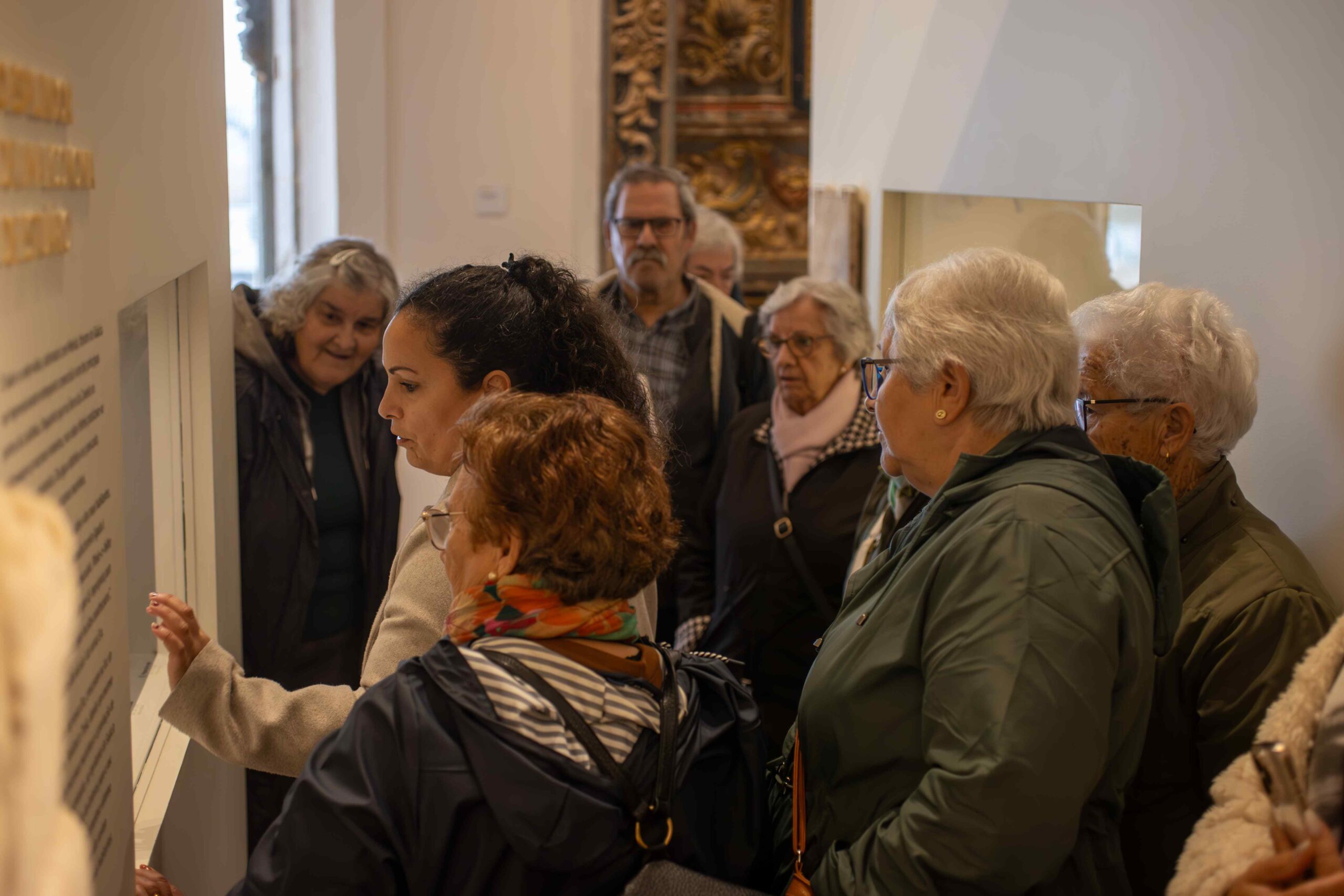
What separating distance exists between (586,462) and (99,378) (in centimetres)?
66

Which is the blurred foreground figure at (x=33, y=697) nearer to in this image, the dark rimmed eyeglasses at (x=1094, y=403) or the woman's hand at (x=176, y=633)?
the woman's hand at (x=176, y=633)

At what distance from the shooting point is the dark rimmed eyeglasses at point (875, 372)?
189cm

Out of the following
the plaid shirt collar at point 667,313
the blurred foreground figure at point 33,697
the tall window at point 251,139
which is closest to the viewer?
the blurred foreground figure at point 33,697

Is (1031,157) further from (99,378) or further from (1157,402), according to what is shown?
(99,378)

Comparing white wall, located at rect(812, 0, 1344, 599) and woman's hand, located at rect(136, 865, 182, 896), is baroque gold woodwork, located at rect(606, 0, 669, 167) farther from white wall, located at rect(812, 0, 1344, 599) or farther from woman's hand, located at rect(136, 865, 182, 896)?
woman's hand, located at rect(136, 865, 182, 896)

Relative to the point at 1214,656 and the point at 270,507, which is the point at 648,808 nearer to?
the point at 1214,656

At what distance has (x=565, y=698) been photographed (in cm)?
136

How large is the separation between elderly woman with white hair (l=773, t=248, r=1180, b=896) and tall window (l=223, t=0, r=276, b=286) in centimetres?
355

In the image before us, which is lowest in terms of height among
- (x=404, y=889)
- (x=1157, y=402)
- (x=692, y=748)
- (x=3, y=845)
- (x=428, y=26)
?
(x=404, y=889)

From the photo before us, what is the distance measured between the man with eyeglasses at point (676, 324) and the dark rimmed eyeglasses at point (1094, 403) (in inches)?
66.7

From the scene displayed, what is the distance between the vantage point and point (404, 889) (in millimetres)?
1337

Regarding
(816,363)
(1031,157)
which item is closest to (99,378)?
(816,363)

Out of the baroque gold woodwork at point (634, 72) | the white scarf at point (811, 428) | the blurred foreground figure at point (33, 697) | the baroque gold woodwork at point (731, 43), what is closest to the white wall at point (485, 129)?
the baroque gold woodwork at point (634, 72)

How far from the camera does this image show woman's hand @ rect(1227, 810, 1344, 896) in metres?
1.26
